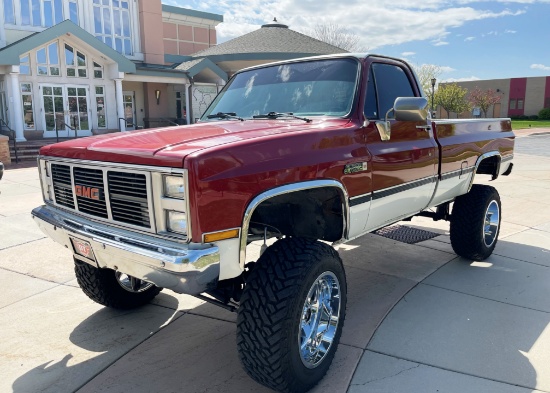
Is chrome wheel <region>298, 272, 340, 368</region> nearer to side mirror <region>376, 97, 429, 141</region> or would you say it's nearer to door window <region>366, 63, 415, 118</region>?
side mirror <region>376, 97, 429, 141</region>

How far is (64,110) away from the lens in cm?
2162

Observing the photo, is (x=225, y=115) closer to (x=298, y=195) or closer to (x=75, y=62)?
(x=298, y=195)

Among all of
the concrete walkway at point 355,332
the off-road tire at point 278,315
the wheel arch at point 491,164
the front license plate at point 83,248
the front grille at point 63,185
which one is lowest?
the concrete walkway at point 355,332

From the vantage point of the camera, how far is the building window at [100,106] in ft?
74.6

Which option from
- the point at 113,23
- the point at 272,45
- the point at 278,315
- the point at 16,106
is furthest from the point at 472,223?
the point at 113,23

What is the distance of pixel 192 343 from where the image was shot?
3.58 meters

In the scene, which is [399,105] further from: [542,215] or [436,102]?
[436,102]

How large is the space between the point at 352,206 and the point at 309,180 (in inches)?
21.4

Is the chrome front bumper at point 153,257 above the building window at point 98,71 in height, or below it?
below

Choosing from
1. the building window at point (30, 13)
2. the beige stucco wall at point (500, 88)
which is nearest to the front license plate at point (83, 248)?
the building window at point (30, 13)

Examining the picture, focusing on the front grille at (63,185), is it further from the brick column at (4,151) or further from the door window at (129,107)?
the door window at (129,107)

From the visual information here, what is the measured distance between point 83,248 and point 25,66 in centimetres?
2042

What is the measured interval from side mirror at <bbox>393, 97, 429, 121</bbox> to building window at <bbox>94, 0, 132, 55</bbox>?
79.4ft

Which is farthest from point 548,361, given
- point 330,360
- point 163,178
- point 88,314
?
point 88,314
